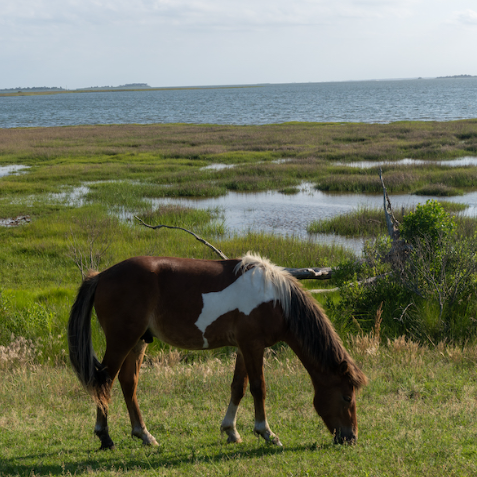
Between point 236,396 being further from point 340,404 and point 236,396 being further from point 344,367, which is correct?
point 344,367

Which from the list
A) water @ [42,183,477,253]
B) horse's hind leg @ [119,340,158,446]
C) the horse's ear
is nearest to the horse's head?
the horse's ear

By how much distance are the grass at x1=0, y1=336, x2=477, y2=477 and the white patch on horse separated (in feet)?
3.89

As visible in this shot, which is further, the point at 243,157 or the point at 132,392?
the point at 243,157

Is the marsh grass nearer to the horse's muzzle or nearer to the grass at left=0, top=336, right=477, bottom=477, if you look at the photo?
the grass at left=0, top=336, right=477, bottom=477

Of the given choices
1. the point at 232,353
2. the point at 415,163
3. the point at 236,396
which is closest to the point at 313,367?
the point at 236,396

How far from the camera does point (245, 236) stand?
54.0 feet

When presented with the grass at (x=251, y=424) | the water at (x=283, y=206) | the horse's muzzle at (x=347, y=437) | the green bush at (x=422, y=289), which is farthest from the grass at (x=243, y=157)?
the horse's muzzle at (x=347, y=437)

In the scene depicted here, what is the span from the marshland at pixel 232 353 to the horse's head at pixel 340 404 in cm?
15

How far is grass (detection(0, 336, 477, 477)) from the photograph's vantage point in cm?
417

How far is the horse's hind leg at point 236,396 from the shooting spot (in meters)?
4.68

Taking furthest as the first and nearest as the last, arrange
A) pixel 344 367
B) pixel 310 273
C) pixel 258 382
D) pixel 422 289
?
pixel 310 273 → pixel 422 289 → pixel 258 382 → pixel 344 367

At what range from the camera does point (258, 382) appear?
4457mm

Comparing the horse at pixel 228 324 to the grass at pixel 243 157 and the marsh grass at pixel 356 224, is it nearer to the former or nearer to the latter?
the marsh grass at pixel 356 224

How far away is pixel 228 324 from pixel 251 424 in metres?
1.43
